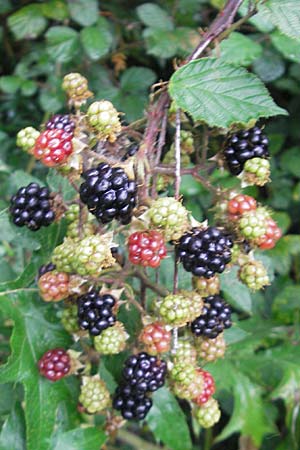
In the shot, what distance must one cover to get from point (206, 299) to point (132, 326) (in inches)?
8.9

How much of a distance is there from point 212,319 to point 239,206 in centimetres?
28

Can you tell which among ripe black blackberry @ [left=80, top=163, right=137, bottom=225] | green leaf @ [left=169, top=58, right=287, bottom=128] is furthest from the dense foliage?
ripe black blackberry @ [left=80, top=163, right=137, bottom=225]

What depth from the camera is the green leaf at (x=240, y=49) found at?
2.05m

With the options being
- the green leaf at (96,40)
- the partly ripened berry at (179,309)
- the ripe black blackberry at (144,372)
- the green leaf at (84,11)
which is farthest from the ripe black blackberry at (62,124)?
the green leaf at (84,11)

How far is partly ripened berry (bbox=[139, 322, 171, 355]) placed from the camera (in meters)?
1.37

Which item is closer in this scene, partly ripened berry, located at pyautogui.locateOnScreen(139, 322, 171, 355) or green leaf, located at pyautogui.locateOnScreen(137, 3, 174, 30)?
partly ripened berry, located at pyautogui.locateOnScreen(139, 322, 171, 355)

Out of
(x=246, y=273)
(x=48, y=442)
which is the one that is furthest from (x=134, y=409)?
(x=246, y=273)

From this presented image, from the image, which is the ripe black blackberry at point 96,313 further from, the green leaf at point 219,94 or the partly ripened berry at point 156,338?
the green leaf at point 219,94

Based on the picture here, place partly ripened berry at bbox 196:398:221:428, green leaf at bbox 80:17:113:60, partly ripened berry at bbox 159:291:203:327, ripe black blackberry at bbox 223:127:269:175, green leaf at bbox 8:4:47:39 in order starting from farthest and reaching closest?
green leaf at bbox 8:4:47:39
green leaf at bbox 80:17:113:60
partly ripened berry at bbox 196:398:221:428
ripe black blackberry at bbox 223:127:269:175
partly ripened berry at bbox 159:291:203:327

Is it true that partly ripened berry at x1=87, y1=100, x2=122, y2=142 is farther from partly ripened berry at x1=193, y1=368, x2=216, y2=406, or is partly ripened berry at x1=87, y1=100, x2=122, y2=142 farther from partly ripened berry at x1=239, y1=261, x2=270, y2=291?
partly ripened berry at x1=193, y1=368, x2=216, y2=406

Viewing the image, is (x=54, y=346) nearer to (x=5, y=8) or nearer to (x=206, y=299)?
(x=206, y=299)

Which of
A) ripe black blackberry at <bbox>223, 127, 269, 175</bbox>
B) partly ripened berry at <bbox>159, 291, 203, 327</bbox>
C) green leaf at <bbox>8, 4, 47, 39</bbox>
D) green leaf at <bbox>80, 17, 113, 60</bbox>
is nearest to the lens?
partly ripened berry at <bbox>159, 291, 203, 327</bbox>

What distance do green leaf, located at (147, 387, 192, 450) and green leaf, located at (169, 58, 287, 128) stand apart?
36.0 inches

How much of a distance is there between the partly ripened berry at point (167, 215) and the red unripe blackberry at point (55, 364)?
1.68ft
